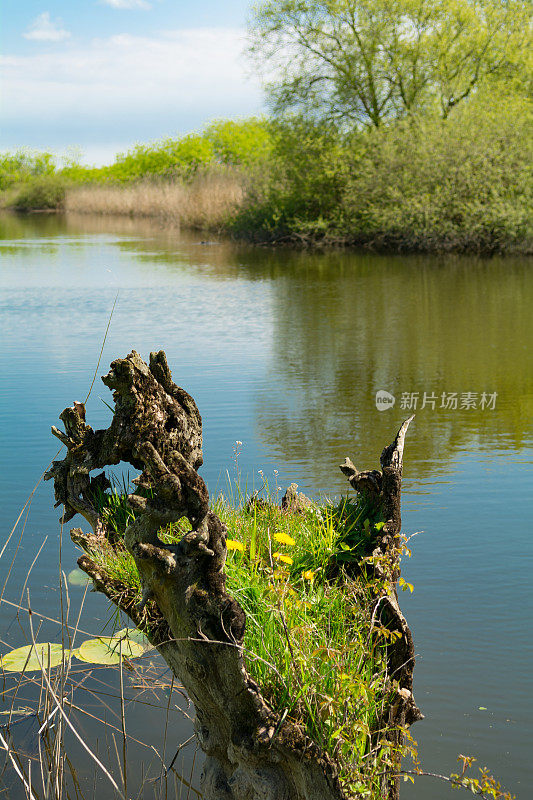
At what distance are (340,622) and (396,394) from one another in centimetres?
610

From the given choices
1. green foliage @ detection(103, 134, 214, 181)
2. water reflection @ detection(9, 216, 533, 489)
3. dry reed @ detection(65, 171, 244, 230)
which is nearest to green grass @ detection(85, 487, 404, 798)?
water reflection @ detection(9, 216, 533, 489)

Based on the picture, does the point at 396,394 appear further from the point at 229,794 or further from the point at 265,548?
the point at 229,794

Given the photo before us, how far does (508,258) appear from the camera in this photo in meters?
24.1

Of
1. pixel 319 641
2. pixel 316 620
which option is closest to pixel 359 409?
pixel 316 620

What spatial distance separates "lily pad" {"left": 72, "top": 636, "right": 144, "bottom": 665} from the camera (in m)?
3.69

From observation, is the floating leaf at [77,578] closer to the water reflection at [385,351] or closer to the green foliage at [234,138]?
the water reflection at [385,351]

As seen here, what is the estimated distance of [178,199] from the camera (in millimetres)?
37688

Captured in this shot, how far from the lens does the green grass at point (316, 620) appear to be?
2557 mm

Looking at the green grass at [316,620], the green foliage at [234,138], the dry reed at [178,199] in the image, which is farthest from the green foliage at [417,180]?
the green foliage at [234,138]

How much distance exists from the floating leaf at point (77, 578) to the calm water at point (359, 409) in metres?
0.07

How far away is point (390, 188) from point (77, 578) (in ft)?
76.6

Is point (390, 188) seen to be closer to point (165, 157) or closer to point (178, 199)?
point (178, 199)

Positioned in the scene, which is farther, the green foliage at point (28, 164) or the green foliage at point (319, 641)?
the green foliage at point (28, 164)

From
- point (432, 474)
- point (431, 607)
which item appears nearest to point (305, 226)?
point (432, 474)
